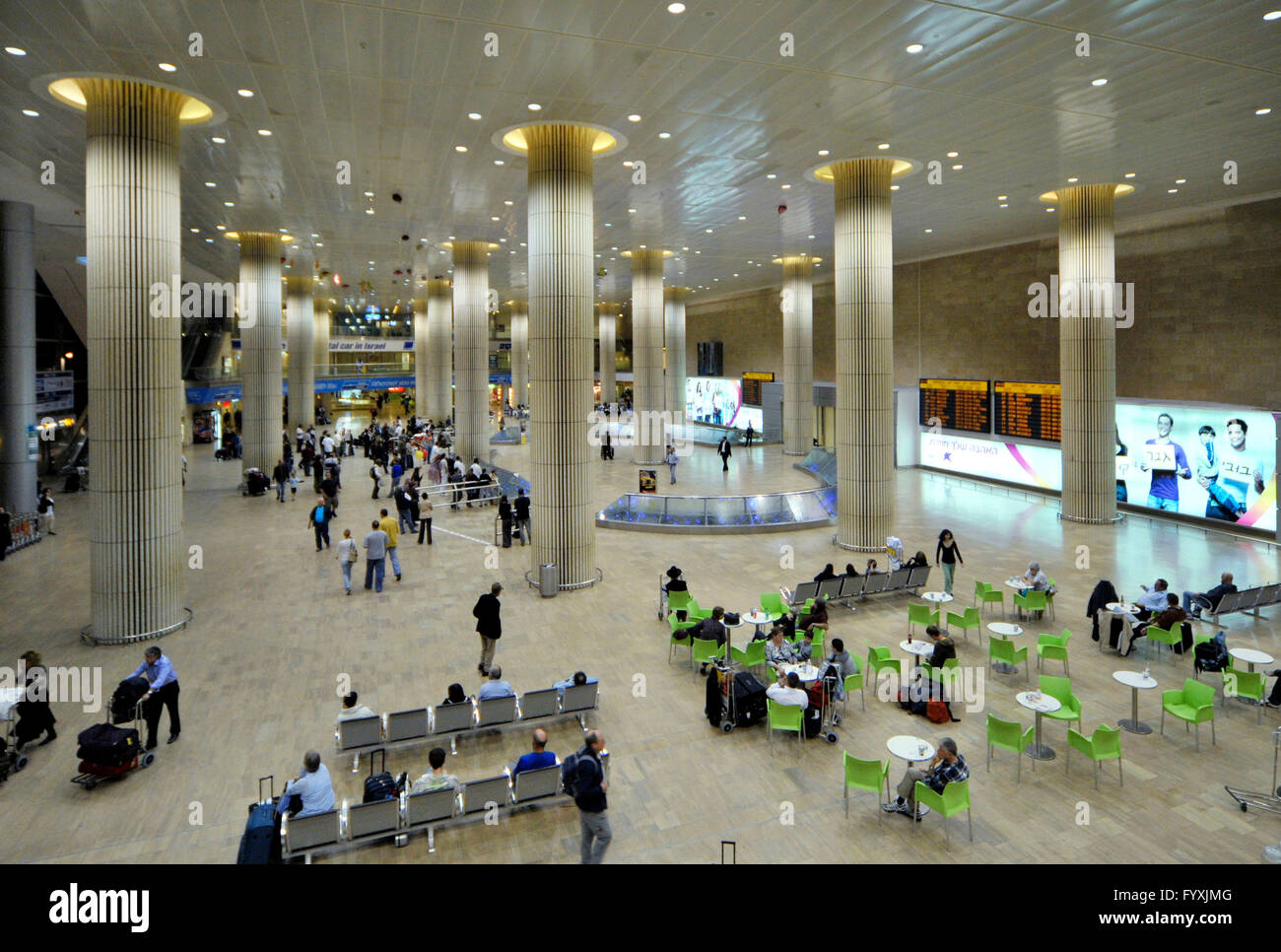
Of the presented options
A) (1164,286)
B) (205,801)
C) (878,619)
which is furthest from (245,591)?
(1164,286)

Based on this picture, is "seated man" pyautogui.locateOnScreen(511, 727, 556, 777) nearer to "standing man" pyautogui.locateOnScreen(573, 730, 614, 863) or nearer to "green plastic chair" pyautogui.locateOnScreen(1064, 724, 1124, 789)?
"standing man" pyautogui.locateOnScreen(573, 730, 614, 863)

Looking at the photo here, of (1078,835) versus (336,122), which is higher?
(336,122)

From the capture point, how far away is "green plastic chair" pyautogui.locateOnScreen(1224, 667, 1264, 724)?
349 inches

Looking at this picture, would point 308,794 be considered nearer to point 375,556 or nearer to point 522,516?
point 375,556

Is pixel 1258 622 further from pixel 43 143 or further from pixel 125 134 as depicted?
pixel 43 143

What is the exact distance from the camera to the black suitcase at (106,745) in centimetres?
750

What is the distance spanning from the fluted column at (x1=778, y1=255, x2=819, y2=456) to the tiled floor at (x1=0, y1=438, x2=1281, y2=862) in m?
16.7

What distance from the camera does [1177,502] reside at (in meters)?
20.4

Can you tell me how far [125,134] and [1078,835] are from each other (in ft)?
49.1

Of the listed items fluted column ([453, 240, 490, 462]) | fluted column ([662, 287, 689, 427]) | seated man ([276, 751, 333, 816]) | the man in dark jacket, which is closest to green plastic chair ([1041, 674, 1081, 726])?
the man in dark jacket

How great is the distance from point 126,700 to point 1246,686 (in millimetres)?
12904

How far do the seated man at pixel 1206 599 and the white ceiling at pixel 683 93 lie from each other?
790 centimetres

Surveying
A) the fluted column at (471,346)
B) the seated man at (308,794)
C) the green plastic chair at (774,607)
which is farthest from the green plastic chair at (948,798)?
the fluted column at (471,346)

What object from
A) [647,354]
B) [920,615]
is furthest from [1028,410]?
[920,615]
